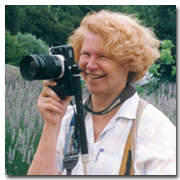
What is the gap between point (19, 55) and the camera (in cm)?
486

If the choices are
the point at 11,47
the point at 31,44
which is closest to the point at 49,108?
the point at 11,47

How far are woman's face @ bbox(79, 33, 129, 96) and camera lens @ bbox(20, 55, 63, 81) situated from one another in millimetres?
237

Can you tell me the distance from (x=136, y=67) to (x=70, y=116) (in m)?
0.48

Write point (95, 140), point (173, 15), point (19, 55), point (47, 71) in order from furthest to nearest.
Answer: point (173, 15) → point (19, 55) → point (95, 140) → point (47, 71)

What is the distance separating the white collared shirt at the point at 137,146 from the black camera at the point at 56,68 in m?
0.30

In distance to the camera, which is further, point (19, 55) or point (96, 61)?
point (19, 55)

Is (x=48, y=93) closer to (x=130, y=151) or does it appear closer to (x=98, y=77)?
(x=98, y=77)

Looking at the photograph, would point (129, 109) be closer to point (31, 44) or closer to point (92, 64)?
point (92, 64)

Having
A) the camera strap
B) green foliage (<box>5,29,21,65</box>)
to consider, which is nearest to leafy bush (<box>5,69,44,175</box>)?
the camera strap

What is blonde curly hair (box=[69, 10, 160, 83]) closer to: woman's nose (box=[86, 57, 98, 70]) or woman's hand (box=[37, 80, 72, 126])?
woman's nose (box=[86, 57, 98, 70])

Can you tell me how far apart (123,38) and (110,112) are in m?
0.42

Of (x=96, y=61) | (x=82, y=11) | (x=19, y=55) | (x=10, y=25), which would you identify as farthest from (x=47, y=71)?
(x=82, y=11)

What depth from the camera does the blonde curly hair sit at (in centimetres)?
164

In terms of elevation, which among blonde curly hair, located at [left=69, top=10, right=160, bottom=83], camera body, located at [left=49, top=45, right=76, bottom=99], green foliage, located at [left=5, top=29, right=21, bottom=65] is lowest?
camera body, located at [left=49, top=45, right=76, bottom=99]
